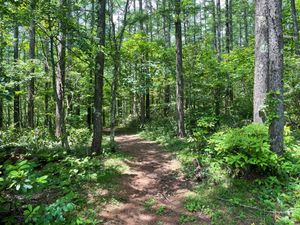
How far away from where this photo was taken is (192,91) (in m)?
12.6

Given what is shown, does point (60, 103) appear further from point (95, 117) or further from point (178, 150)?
point (178, 150)

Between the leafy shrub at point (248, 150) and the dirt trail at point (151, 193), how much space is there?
1251 mm

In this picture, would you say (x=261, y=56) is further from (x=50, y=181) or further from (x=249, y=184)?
(x=50, y=181)

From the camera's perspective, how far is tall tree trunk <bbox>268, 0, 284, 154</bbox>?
16.2 feet

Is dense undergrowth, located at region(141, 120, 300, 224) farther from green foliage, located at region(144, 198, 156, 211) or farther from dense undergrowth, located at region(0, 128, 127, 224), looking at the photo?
dense undergrowth, located at region(0, 128, 127, 224)

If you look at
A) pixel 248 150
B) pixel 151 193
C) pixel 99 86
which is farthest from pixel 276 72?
pixel 99 86

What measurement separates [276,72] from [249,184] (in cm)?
250

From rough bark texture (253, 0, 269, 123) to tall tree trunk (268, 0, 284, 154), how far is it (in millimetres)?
169

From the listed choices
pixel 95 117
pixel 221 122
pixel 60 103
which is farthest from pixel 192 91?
pixel 60 103

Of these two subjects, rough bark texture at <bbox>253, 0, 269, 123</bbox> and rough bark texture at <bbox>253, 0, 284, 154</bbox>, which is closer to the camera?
rough bark texture at <bbox>253, 0, 284, 154</bbox>

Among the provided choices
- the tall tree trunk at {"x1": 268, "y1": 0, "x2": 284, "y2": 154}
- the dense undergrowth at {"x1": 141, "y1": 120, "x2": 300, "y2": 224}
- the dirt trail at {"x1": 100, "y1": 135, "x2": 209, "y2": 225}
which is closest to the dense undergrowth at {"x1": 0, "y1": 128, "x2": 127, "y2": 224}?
the dirt trail at {"x1": 100, "y1": 135, "x2": 209, "y2": 225}

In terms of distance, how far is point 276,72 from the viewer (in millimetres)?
4930

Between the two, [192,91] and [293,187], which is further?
[192,91]

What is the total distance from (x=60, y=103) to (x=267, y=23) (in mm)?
6735
